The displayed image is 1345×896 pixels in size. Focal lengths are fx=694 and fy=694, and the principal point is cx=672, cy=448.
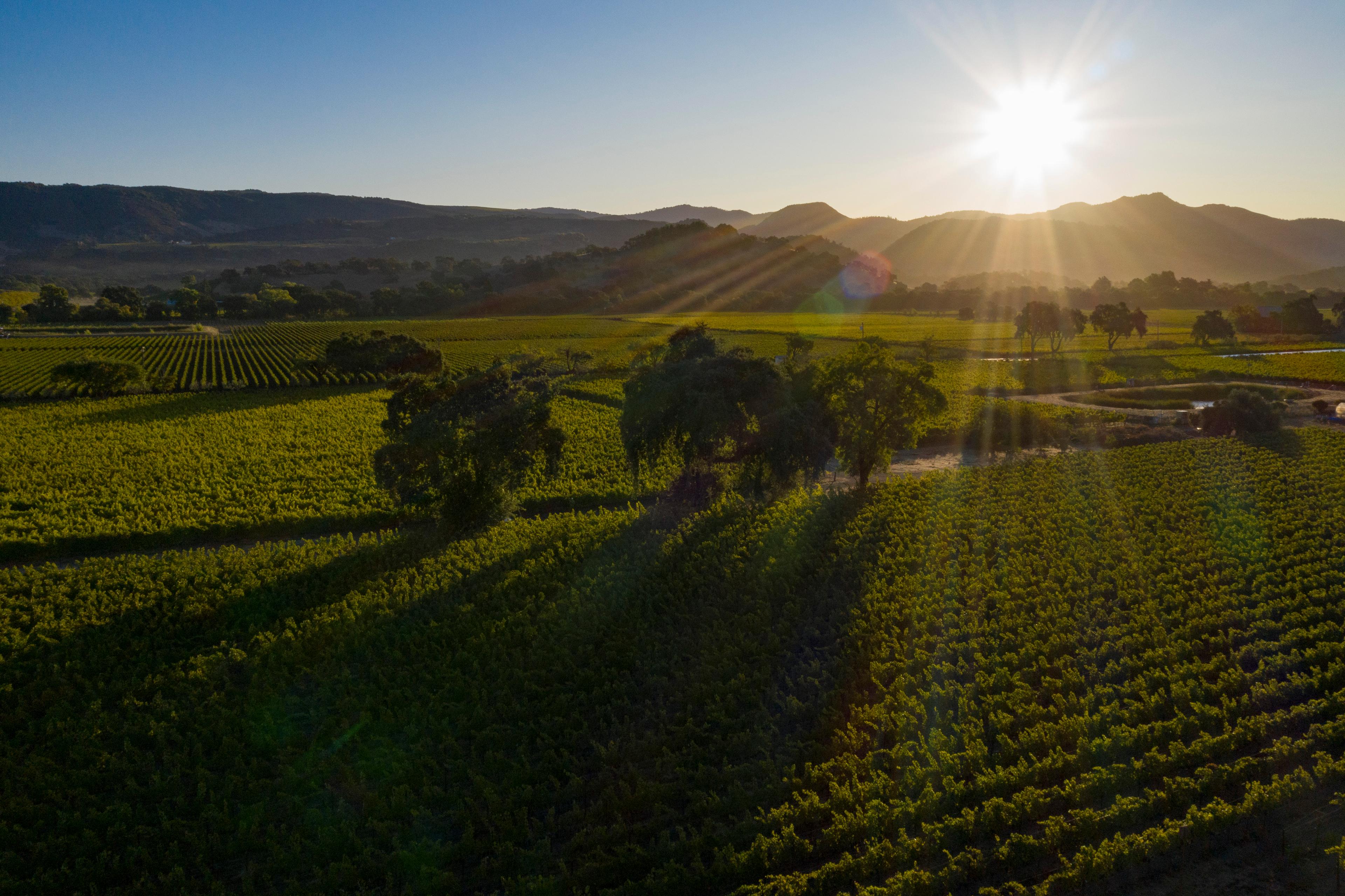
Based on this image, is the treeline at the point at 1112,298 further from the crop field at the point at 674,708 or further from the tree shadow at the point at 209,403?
the crop field at the point at 674,708

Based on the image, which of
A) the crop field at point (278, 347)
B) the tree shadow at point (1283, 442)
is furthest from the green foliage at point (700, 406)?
the crop field at point (278, 347)

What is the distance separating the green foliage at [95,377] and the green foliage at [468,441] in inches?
2131

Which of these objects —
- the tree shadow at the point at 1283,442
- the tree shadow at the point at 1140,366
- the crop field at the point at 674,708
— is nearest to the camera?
the crop field at the point at 674,708

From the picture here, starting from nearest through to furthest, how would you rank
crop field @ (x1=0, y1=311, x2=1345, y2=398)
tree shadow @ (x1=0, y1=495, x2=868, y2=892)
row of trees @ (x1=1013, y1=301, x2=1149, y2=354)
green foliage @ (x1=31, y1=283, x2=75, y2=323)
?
1. tree shadow @ (x1=0, y1=495, x2=868, y2=892)
2. crop field @ (x1=0, y1=311, x2=1345, y2=398)
3. row of trees @ (x1=1013, y1=301, x2=1149, y2=354)
4. green foliage @ (x1=31, y1=283, x2=75, y2=323)

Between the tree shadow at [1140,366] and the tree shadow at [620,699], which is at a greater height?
the tree shadow at [1140,366]

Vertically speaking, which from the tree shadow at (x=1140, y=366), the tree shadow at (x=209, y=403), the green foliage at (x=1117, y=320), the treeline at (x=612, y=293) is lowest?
the tree shadow at (x=209, y=403)

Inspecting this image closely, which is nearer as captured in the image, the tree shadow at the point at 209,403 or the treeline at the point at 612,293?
the tree shadow at the point at 209,403

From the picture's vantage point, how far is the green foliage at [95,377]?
6325 centimetres

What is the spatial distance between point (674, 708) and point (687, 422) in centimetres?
1241

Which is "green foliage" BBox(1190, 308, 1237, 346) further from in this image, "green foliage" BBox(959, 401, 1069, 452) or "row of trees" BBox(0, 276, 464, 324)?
"row of trees" BBox(0, 276, 464, 324)

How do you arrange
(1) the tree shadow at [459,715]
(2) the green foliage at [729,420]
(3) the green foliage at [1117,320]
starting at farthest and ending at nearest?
1. (3) the green foliage at [1117,320]
2. (2) the green foliage at [729,420]
3. (1) the tree shadow at [459,715]

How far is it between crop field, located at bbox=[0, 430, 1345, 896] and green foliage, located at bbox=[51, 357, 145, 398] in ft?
164

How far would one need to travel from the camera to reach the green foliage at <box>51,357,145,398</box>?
63.2 metres

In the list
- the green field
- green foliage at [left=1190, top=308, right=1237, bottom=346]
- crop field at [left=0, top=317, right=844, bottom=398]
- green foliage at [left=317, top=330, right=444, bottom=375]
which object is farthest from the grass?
green foliage at [left=317, top=330, right=444, bottom=375]
